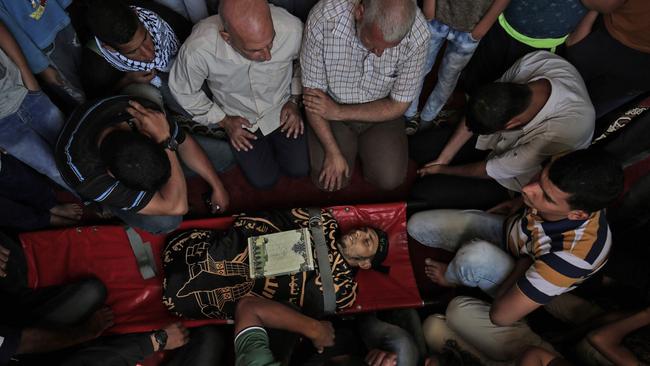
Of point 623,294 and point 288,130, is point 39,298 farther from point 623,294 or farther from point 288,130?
point 623,294

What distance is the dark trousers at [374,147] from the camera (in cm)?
254

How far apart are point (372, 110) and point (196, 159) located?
98 centimetres

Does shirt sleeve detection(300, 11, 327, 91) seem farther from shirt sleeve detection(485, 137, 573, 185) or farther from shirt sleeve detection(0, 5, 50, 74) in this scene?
shirt sleeve detection(0, 5, 50, 74)

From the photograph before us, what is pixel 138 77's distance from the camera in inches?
88.3

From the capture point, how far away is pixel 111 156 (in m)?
1.75

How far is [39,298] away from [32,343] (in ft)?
1.22

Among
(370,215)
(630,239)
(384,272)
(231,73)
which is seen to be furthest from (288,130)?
(630,239)

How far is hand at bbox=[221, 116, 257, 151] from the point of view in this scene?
8.05 ft

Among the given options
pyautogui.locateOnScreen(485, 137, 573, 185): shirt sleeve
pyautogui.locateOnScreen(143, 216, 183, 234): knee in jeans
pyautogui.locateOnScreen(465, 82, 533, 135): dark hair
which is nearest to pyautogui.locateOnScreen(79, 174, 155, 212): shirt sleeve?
pyautogui.locateOnScreen(143, 216, 183, 234): knee in jeans

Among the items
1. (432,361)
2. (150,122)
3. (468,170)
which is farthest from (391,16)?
(432,361)

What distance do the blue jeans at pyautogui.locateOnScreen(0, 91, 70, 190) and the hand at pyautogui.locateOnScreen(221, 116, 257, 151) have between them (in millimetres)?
815

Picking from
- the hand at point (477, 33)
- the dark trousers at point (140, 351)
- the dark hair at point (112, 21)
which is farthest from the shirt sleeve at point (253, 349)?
the hand at point (477, 33)

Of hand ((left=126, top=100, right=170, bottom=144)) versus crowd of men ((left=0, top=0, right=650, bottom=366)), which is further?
hand ((left=126, top=100, right=170, bottom=144))

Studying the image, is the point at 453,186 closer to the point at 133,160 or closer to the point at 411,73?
the point at 411,73
